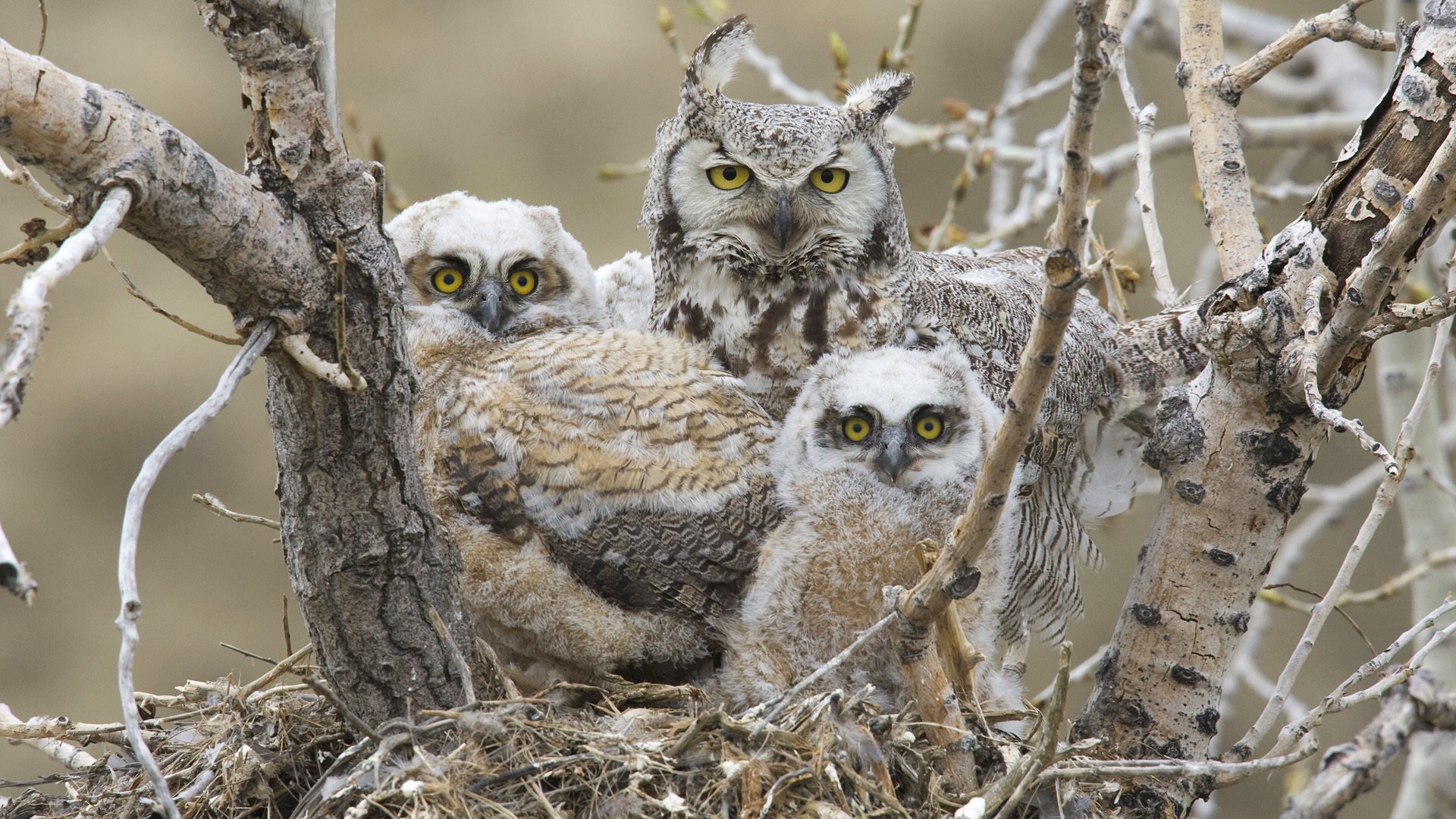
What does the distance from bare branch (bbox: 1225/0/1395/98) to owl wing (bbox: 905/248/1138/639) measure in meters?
0.69

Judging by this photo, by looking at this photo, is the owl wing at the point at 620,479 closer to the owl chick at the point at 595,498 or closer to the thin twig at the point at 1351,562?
the owl chick at the point at 595,498

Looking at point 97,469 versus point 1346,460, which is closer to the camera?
point 97,469

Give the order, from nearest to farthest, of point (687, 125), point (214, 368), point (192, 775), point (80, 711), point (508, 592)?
1. point (192, 775)
2. point (508, 592)
3. point (687, 125)
4. point (80, 711)
5. point (214, 368)

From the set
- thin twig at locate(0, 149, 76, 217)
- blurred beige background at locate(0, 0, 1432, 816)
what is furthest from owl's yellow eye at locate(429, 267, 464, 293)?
blurred beige background at locate(0, 0, 1432, 816)

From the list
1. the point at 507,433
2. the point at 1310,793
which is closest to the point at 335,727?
the point at 507,433

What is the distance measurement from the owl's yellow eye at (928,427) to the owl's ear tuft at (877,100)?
28.6 inches

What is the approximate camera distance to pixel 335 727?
2.28 meters

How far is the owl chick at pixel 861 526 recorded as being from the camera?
8.04 ft

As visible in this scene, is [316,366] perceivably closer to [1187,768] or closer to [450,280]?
[450,280]

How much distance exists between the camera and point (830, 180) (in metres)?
2.73

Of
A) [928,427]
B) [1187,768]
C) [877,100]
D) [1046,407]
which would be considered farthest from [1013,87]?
[1187,768]

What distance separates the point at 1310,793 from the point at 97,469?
7.68 meters

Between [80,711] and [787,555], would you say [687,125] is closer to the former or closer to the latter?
[787,555]

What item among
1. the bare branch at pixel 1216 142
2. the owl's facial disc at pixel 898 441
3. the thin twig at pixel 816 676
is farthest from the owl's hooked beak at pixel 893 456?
the bare branch at pixel 1216 142
